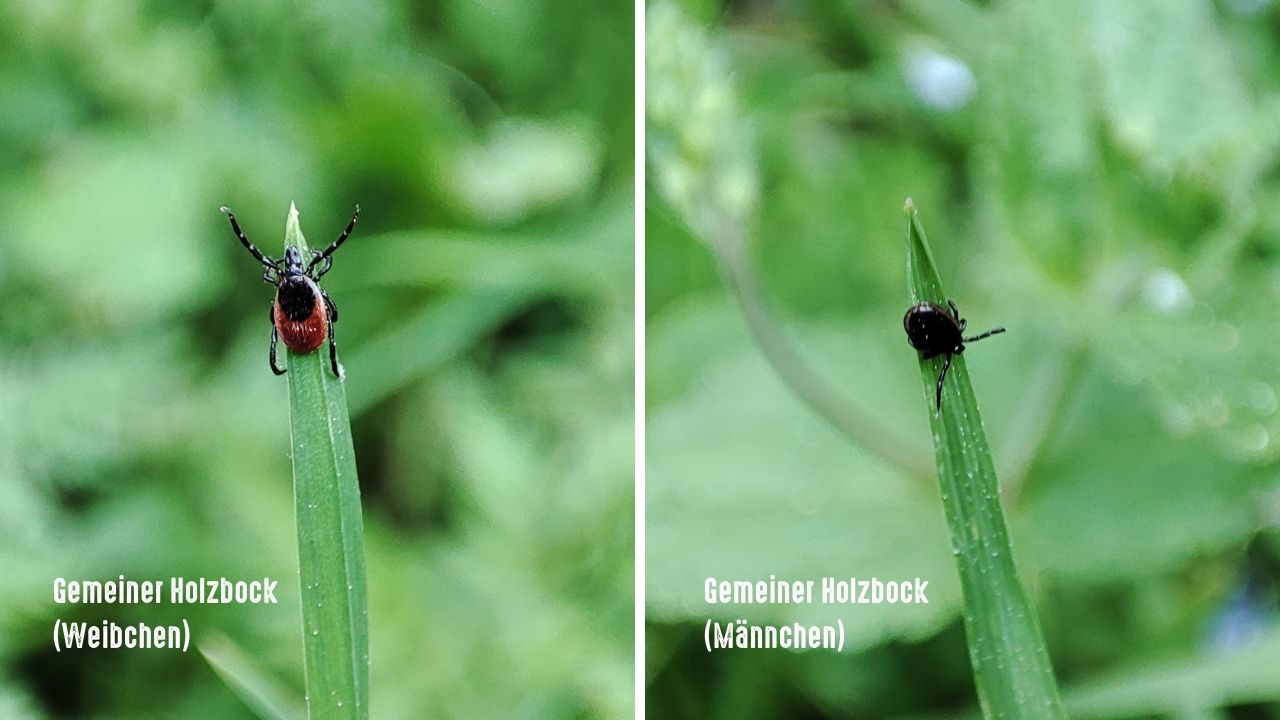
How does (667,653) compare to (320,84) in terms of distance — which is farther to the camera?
(320,84)

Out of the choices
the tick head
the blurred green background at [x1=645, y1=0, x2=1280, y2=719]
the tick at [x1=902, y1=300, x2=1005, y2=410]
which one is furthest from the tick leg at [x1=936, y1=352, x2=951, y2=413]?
the tick head

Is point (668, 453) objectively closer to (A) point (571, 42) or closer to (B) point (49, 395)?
(A) point (571, 42)

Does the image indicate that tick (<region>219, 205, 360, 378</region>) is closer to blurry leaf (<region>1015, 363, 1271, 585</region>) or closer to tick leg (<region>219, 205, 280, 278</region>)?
tick leg (<region>219, 205, 280, 278</region>)

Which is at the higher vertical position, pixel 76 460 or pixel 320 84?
pixel 320 84

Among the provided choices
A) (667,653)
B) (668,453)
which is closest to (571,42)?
→ (668,453)

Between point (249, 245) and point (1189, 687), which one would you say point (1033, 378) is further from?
point (249, 245)

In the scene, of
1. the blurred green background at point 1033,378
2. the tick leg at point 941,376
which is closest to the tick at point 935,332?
the tick leg at point 941,376
